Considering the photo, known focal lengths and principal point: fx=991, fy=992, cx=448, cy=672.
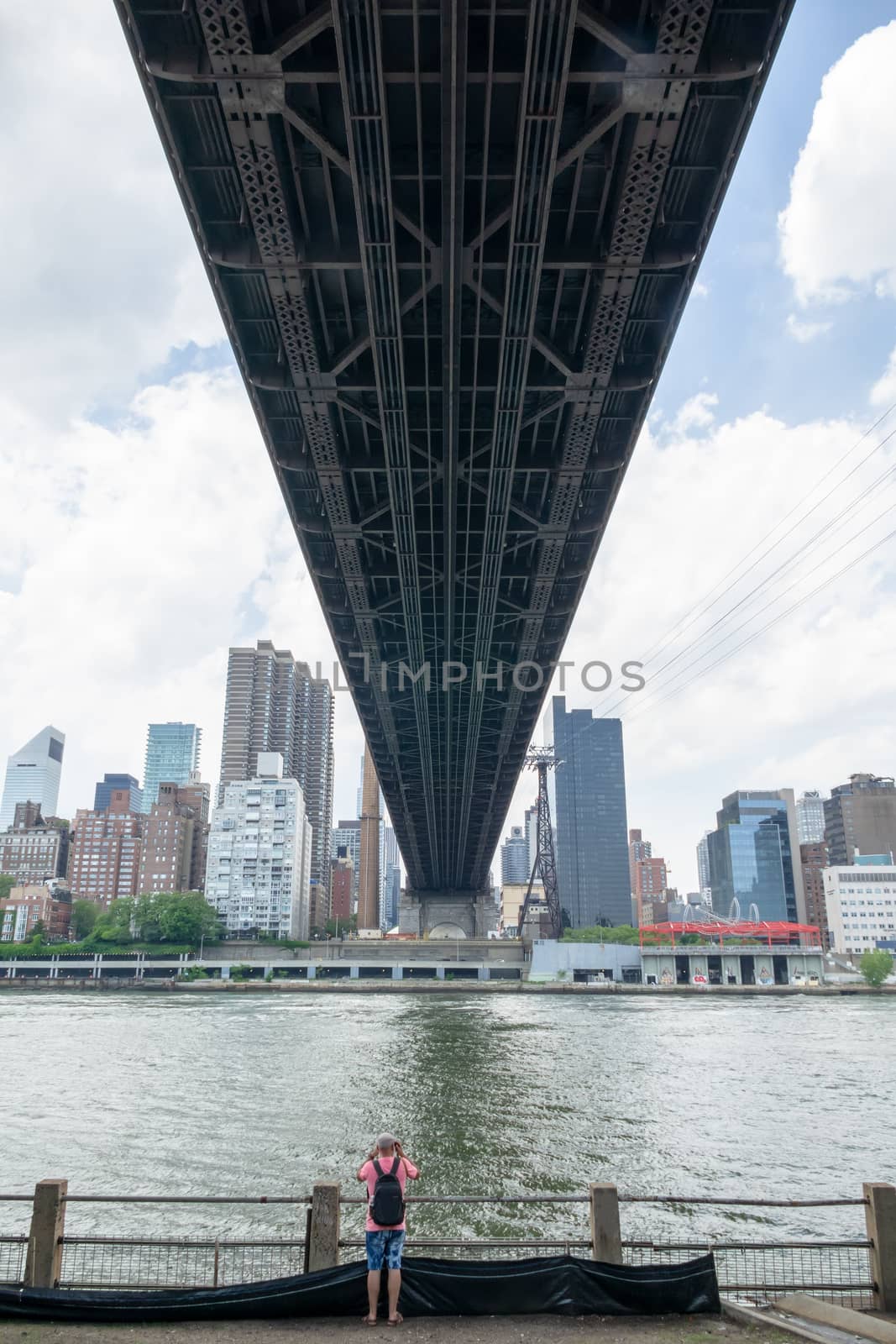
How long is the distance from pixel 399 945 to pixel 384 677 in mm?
89386

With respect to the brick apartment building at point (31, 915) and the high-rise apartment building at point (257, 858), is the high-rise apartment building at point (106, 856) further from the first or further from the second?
the high-rise apartment building at point (257, 858)

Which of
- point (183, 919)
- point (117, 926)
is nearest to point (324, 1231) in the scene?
point (183, 919)

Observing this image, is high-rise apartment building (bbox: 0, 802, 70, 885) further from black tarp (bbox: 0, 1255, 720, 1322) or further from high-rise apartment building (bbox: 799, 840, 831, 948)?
black tarp (bbox: 0, 1255, 720, 1322)

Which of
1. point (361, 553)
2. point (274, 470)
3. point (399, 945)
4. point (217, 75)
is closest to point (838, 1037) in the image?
point (361, 553)

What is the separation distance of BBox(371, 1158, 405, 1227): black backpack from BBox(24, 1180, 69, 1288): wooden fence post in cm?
270

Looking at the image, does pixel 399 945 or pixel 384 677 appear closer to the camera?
pixel 384 677

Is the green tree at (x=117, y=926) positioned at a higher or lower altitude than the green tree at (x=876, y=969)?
higher

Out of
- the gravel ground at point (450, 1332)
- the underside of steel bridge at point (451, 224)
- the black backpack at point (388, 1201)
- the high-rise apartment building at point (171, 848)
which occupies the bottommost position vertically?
the gravel ground at point (450, 1332)

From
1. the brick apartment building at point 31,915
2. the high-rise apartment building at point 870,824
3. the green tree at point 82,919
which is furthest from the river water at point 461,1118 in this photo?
the high-rise apartment building at point 870,824

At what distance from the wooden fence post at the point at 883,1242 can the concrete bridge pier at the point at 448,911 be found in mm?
109970

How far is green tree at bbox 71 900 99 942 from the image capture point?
144 meters

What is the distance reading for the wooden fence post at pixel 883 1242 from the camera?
326 inches

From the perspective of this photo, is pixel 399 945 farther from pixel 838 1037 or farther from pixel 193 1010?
pixel 838 1037

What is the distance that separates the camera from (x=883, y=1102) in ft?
89.5
